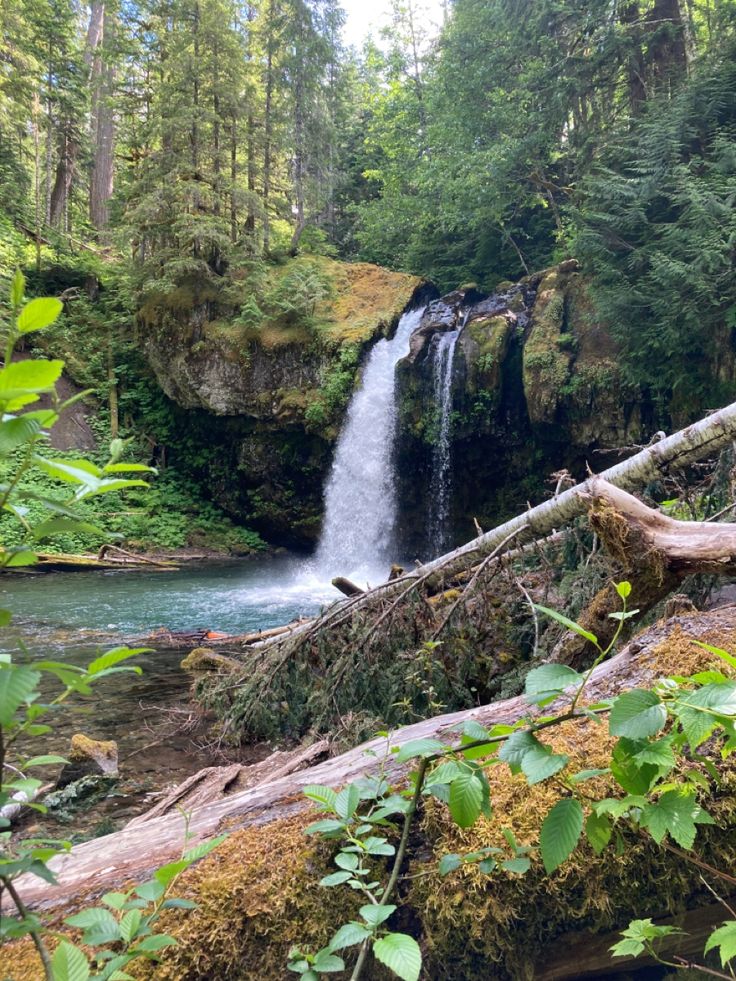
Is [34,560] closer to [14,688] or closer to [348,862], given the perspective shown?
[14,688]

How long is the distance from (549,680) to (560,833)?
0.72ft

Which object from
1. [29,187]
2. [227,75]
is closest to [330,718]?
[227,75]

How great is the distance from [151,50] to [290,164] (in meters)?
5.12

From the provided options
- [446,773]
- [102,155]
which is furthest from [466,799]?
[102,155]

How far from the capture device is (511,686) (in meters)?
2.75

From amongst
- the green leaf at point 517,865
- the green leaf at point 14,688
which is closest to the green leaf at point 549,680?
the green leaf at point 517,865

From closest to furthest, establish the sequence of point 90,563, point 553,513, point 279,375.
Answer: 1. point 553,513
2. point 90,563
3. point 279,375

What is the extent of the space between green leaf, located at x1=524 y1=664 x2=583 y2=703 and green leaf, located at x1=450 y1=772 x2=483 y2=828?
0.54ft

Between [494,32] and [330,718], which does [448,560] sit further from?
[494,32]

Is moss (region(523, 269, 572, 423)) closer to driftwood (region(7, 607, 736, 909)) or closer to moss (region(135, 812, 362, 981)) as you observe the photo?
driftwood (region(7, 607, 736, 909))

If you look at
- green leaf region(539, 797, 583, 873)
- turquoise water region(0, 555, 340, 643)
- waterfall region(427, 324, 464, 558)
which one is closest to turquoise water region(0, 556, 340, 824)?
turquoise water region(0, 555, 340, 643)

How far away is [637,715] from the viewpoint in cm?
79

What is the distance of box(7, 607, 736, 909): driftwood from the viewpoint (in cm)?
139

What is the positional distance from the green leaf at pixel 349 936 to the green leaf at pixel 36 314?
98 centimetres
